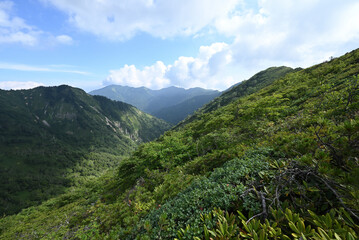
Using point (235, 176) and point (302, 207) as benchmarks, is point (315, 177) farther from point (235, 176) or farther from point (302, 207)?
point (235, 176)

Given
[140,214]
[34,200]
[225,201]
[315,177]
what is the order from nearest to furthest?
[315,177], [225,201], [140,214], [34,200]

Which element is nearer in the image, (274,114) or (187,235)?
(187,235)

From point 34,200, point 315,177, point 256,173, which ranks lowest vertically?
point 34,200

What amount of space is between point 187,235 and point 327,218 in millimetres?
2837

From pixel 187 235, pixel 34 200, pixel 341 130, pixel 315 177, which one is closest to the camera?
pixel 187 235

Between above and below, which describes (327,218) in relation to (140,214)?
above

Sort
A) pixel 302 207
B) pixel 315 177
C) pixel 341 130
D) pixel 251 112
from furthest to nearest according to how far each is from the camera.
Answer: pixel 251 112, pixel 341 130, pixel 315 177, pixel 302 207

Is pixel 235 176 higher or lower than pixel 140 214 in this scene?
higher

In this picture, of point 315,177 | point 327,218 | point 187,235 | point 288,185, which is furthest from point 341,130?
point 187,235

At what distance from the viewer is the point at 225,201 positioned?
14.1 feet

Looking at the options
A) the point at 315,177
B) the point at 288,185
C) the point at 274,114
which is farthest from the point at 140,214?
the point at 274,114

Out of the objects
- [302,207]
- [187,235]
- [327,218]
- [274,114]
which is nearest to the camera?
[327,218]

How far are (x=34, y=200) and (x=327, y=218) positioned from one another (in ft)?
792

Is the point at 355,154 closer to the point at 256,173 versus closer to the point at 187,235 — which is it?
the point at 256,173
